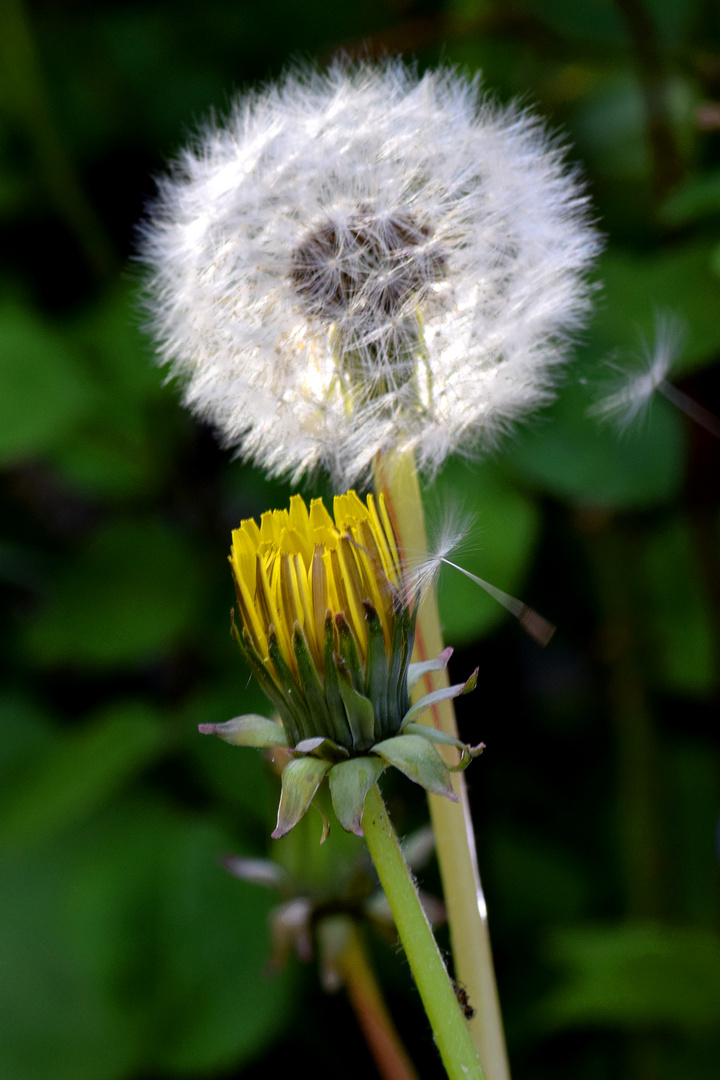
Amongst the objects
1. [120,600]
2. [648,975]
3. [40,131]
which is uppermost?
[40,131]

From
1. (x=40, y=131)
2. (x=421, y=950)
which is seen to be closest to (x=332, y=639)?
(x=421, y=950)

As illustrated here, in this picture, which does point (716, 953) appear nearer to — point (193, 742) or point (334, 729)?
point (334, 729)

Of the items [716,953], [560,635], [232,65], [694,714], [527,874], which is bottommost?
[716,953]

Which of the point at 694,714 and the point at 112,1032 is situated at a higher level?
the point at 694,714

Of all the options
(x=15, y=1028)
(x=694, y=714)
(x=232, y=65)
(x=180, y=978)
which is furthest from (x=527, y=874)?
(x=232, y=65)

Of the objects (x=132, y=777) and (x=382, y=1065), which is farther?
(x=132, y=777)

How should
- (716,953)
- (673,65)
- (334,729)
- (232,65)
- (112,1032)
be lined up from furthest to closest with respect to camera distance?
(232,65) → (112,1032) → (673,65) → (716,953) → (334,729)

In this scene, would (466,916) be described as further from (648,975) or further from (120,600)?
(120,600)
